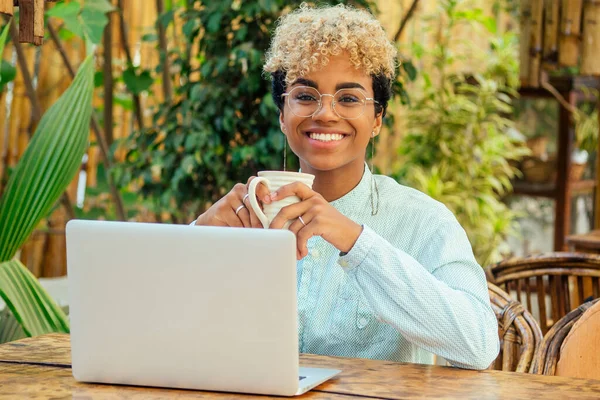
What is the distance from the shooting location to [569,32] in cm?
372

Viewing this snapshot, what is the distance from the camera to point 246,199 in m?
1.50

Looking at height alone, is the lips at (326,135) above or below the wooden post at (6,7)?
below

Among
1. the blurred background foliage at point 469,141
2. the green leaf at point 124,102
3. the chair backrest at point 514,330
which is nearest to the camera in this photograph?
the chair backrest at point 514,330

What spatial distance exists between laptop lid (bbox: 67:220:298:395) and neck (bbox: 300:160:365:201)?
2.18ft

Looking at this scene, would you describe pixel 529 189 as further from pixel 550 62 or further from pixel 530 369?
pixel 530 369

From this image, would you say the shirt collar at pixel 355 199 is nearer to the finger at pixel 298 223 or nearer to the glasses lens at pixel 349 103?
the glasses lens at pixel 349 103

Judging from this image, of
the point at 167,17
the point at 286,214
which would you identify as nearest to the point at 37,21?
the point at 286,214

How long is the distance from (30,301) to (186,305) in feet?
4.44

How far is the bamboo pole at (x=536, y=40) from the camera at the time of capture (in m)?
3.84

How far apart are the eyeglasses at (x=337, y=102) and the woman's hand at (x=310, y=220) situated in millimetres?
378

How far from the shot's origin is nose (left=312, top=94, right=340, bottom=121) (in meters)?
1.81

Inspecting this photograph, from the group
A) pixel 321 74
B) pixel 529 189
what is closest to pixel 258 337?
pixel 321 74

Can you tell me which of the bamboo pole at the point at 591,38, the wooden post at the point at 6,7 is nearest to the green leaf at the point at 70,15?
the wooden post at the point at 6,7

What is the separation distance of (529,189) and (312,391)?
4017mm
